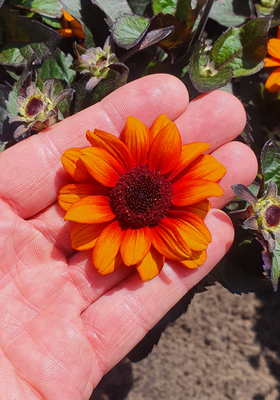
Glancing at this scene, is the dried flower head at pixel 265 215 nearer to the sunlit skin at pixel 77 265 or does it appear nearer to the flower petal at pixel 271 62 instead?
the sunlit skin at pixel 77 265

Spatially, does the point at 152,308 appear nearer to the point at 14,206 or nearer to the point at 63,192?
the point at 63,192

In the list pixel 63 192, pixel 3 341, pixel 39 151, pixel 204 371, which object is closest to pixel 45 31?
pixel 39 151

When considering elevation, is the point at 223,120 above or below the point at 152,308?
above

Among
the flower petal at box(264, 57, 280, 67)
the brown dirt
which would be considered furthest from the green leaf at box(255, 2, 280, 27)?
the brown dirt

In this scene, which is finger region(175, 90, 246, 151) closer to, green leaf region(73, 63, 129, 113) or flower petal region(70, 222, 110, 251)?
green leaf region(73, 63, 129, 113)

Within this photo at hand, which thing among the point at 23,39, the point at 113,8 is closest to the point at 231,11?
the point at 113,8

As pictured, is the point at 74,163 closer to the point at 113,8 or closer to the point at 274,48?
the point at 113,8

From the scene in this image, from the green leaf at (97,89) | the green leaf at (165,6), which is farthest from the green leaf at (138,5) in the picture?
the green leaf at (97,89)
